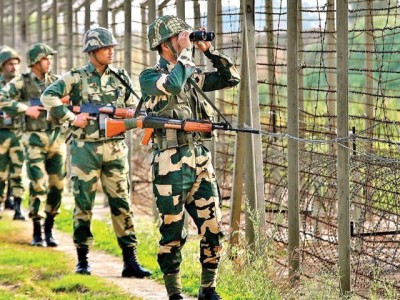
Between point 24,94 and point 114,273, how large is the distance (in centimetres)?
299

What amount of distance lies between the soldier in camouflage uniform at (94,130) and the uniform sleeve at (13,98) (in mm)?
2328

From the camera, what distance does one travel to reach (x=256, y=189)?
9016 mm

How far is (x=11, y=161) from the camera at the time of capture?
45.8 feet

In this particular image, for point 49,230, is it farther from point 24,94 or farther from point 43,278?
point 43,278

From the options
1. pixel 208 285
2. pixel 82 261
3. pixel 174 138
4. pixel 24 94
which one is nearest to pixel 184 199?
pixel 174 138

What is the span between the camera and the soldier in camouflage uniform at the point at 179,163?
7641 millimetres

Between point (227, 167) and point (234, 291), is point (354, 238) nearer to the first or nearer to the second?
point (234, 291)

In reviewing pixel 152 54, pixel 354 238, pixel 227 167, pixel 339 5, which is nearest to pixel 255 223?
pixel 354 238

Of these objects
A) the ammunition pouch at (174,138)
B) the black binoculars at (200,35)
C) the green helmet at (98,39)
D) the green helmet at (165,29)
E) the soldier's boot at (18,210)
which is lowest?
the soldier's boot at (18,210)

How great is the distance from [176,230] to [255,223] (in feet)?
2.02

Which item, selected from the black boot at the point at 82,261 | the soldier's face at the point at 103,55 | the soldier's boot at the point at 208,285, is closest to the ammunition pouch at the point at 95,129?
the soldier's face at the point at 103,55

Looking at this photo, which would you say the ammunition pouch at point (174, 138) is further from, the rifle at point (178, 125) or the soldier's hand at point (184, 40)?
the soldier's hand at point (184, 40)

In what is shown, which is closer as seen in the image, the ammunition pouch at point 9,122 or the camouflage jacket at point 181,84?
the camouflage jacket at point 181,84

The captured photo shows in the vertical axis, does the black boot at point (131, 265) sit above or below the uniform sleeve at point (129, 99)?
below
